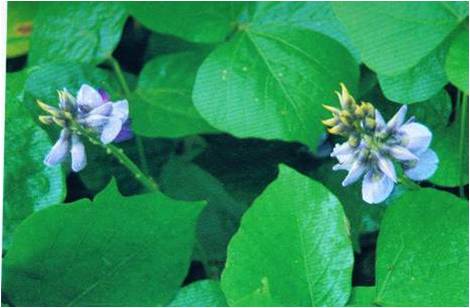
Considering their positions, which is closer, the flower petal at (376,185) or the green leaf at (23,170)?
the flower petal at (376,185)

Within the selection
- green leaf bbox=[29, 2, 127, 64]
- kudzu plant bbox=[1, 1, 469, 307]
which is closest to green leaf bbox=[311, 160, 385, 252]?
kudzu plant bbox=[1, 1, 469, 307]

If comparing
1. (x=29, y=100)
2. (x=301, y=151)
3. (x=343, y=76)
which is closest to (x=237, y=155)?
(x=301, y=151)

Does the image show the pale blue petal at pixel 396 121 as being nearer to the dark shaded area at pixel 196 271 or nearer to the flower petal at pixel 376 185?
the flower petal at pixel 376 185

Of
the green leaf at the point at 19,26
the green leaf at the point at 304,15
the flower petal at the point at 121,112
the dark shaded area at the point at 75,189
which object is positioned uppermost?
the green leaf at the point at 304,15

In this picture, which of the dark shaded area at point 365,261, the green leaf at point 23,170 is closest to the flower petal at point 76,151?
the green leaf at point 23,170

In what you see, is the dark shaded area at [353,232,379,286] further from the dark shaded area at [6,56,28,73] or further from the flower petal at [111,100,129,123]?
the dark shaded area at [6,56,28,73]

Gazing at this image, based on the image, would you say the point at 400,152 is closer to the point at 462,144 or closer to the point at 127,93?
the point at 462,144

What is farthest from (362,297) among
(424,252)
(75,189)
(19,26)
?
(19,26)
